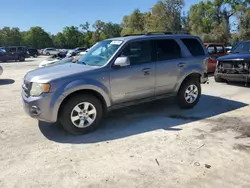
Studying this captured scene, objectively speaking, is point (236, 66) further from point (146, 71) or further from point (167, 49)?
point (146, 71)

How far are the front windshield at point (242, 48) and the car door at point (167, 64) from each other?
5.24m

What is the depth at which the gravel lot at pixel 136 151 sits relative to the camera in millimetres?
3443

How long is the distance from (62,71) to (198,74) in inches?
136

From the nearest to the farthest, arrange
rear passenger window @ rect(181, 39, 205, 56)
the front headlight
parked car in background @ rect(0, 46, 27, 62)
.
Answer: the front headlight, rear passenger window @ rect(181, 39, 205, 56), parked car in background @ rect(0, 46, 27, 62)

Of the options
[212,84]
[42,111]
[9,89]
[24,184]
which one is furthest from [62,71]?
[212,84]

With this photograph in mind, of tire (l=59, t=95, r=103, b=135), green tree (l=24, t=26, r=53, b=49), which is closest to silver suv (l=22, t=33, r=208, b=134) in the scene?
tire (l=59, t=95, r=103, b=135)

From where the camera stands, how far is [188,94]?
6641 millimetres

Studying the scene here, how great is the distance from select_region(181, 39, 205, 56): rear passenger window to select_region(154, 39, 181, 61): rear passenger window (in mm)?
363

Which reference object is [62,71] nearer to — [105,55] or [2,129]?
[105,55]

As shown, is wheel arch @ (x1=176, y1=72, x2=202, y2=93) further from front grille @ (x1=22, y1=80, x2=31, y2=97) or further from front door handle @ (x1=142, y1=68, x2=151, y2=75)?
front grille @ (x1=22, y1=80, x2=31, y2=97)

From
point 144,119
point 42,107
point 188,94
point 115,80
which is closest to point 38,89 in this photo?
point 42,107

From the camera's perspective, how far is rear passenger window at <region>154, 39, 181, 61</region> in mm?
6055

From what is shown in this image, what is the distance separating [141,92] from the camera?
576 centimetres

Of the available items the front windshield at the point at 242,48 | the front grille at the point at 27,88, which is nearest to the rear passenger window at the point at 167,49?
the front grille at the point at 27,88
